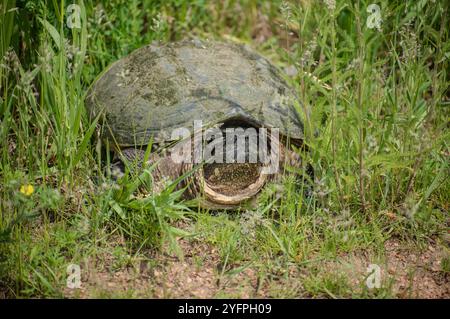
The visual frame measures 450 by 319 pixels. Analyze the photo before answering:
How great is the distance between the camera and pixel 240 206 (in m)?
2.86

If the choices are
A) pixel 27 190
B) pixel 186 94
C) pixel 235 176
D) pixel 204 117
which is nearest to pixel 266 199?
pixel 235 176

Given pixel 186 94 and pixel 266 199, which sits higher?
pixel 186 94

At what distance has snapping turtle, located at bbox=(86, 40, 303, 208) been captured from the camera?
9.19 feet

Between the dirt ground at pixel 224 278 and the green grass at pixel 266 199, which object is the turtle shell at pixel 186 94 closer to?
the green grass at pixel 266 199

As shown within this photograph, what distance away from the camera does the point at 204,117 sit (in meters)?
2.79

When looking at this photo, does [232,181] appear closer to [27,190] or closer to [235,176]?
[235,176]

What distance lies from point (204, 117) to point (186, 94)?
190 millimetres

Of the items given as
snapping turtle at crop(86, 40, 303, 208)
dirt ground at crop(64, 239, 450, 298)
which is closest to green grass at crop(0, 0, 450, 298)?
dirt ground at crop(64, 239, 450, 298)

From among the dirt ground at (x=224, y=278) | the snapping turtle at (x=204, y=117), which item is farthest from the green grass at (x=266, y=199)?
the snapping turtle at (x=204, y=117)

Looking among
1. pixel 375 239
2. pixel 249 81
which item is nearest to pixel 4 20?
pixel 249 81

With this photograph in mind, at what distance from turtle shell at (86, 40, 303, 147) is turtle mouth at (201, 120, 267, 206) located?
0.43 ft

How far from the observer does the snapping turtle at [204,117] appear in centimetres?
280
